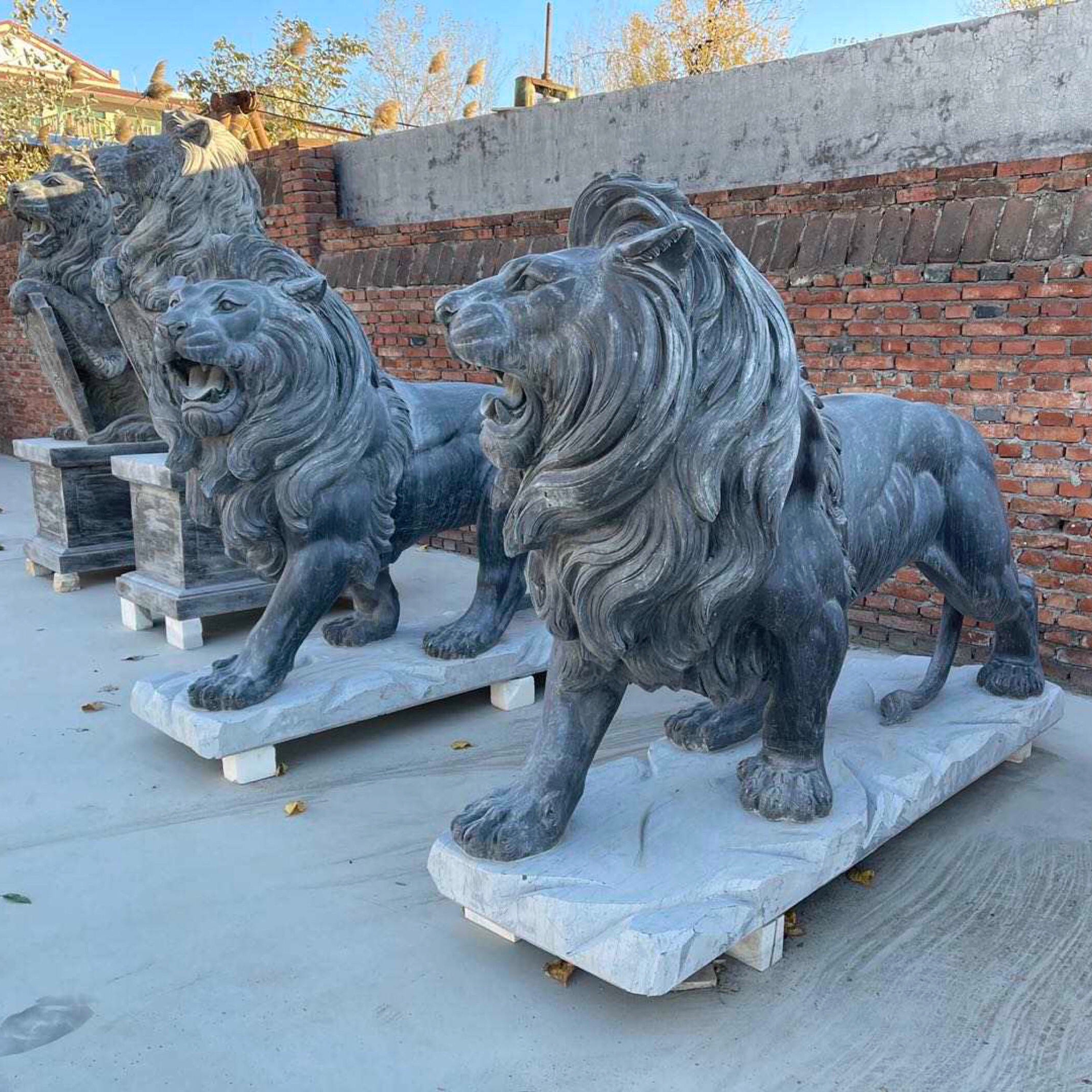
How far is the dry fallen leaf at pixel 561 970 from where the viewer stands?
221cm

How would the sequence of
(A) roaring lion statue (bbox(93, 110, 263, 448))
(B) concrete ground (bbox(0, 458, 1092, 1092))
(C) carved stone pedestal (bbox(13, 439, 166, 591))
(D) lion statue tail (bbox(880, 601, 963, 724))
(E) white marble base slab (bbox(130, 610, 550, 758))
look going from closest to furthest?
1. (B) concrete ground (bbox(0, 458, 1092, 1092))
2. (D) lion statue tail (bbox(880, 601, 963, 724))
3. (E) white marble base slab (bbox(130, 610, 550, 758))
4. (A) roaring lion statue (bbox(93, 110, 263, 448))
5. (C) carved stone pedestal (bbox(13, 439, 166, 591))

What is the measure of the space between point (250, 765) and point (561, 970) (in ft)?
4.65

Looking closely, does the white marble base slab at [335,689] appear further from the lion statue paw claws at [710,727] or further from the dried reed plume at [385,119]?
the dried reed plume at [385,119]

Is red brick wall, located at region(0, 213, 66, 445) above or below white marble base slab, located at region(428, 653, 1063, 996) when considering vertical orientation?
above

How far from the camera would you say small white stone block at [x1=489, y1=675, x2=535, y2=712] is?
3.87 meters

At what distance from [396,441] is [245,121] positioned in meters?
7.04

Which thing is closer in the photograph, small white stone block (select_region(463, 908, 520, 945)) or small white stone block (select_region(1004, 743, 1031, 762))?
small white stone block (select_region(463, 908, 520, 945))

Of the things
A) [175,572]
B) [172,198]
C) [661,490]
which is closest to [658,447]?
[661,490]

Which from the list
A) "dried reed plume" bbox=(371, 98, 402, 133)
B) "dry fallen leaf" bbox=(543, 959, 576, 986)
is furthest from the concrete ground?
"dried reed plume" bbox=(371, 98, 402, 133)

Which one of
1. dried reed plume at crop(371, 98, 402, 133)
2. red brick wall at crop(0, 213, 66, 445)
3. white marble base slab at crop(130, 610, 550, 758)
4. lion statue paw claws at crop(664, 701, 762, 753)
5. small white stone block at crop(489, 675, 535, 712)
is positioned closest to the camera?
lion statue paw claws at crop(664, 701, 762, 753)

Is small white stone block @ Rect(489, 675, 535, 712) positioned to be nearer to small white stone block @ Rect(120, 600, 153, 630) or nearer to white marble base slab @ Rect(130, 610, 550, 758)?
white marble base slab @ Rect(130, 610, 550, 758)

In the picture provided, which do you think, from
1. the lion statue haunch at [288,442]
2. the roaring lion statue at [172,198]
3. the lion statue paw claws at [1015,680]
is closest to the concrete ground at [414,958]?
the lion statue paw claws at [1015,680]

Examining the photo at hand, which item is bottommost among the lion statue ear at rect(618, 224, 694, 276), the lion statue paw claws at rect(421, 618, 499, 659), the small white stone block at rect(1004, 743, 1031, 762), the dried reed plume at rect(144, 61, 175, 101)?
the small white stone block at rect(1004, 743, 1031, 762)

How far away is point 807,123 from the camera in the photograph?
4469 millimetres
